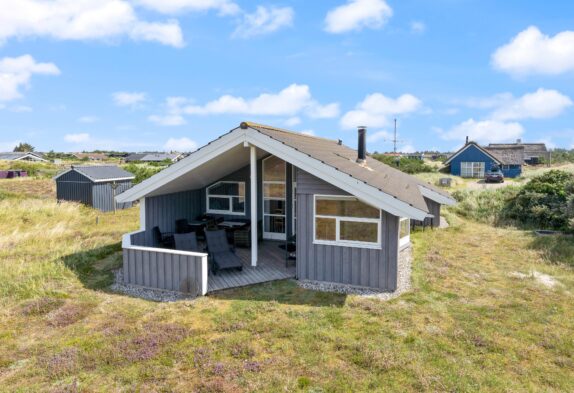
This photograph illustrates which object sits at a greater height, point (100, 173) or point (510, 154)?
point (510, 154)

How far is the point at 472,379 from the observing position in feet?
16.8

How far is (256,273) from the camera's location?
957cm

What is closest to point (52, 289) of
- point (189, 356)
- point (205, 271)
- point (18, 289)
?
point (18, 289)

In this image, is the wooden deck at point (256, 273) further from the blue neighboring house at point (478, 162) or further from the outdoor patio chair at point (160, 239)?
the blue neighboring house at point (478, 162)

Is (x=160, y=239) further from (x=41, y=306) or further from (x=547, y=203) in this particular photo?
(x=547, y=203)

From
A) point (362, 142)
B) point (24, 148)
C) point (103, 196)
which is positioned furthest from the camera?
point (24, 148)

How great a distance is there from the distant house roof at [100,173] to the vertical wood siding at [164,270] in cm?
1608

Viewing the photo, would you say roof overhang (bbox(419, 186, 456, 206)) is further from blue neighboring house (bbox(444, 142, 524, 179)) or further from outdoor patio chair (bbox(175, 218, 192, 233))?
blue neighboring house (bbox(444, 142, 524, 179))

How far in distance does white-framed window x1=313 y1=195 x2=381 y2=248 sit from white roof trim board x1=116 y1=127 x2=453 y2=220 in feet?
1.51

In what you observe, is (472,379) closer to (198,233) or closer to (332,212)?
(332,212)

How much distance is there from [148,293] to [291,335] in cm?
395

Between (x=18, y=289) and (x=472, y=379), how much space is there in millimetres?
9449

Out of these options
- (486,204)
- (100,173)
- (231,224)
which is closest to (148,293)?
(231,224)

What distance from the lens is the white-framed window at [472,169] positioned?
44719 millimetres
